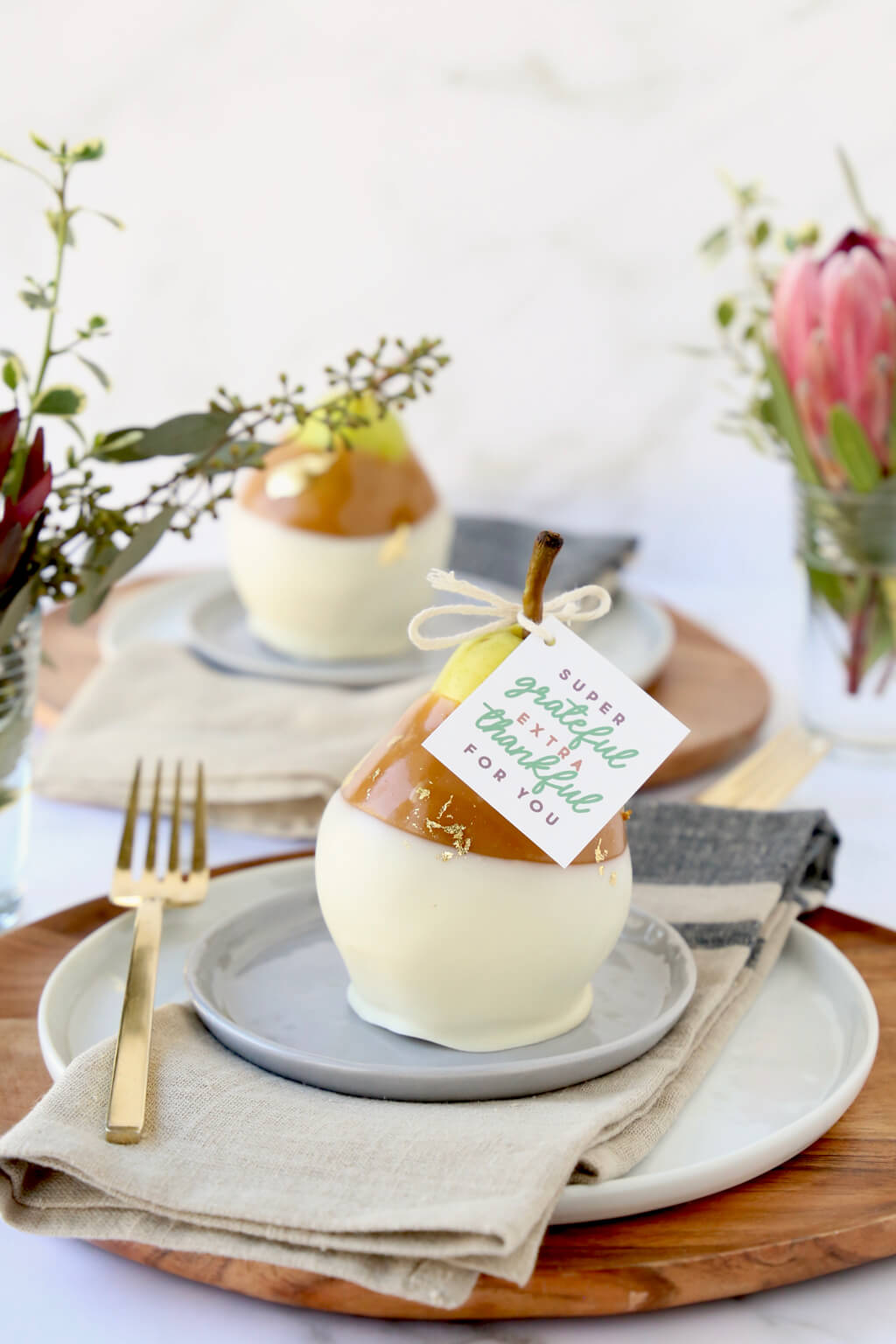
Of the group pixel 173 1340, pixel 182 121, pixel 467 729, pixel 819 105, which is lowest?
pixel 173 1340

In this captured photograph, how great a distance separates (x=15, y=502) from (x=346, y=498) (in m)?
0.47

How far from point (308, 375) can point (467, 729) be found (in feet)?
3.97

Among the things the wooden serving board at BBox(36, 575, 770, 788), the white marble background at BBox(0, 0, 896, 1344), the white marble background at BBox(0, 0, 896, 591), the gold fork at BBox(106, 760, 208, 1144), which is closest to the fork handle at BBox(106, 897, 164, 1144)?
the gold fork at BBox(106, 760, 208, 1144)

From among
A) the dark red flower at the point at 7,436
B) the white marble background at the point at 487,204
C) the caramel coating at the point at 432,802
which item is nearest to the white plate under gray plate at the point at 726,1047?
the caramel coating at the point at 432,802

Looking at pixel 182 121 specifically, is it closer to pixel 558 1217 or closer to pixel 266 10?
pixel 266 10

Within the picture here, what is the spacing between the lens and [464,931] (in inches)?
23.1

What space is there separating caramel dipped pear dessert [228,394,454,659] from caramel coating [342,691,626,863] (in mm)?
554

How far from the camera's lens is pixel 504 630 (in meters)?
0.62

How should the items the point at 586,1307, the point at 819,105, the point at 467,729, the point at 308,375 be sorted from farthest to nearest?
the point at 308,375 → the point at 819,105 → the point at 467,729 → the point at 586,1307

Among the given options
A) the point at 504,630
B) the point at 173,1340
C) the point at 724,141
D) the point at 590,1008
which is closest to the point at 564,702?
the point at 504,630

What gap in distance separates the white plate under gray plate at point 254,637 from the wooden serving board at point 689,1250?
601 millimetres

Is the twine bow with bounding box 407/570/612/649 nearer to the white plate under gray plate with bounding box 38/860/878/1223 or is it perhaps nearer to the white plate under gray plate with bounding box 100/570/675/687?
the white plate under gray plate with bounding box 38/860/878/1223

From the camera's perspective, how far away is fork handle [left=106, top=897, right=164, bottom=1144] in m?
0.52

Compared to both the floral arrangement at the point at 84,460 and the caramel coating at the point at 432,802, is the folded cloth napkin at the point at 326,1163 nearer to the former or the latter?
the caramel coating at the point at 432,802
